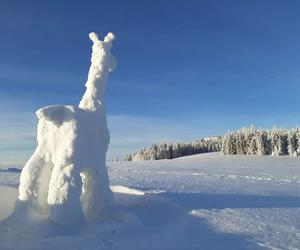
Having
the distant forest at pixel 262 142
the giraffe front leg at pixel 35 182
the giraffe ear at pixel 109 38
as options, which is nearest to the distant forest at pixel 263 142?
the distant forest at pixel 262 142

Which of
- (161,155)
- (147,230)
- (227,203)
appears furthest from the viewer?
(161,155)

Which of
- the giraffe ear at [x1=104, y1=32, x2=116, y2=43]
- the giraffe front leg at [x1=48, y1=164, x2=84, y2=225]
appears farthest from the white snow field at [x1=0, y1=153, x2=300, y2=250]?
the giraffe ear at [x1=104, y1=32, x2=116, y2=43]

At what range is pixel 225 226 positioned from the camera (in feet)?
48.5

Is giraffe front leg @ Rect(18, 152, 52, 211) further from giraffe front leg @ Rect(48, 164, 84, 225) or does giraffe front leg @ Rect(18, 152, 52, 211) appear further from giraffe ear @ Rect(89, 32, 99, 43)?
giraffe ear @ Rect(89, 32, 99, 43)

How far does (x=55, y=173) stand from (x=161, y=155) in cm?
8985

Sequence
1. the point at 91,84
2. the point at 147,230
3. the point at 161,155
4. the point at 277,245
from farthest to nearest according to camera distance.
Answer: the point at 161,155, the point at 91,84, the point at 147,230, the point at 277,245

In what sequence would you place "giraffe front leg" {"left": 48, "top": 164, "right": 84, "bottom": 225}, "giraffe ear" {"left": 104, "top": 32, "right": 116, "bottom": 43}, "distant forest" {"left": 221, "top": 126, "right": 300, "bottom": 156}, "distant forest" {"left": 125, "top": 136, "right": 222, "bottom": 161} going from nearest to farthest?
"giraffe front leg" {"left": 48, "top": 164, "right": 84, "bottom": 225} → "giraffe ear" {"left": 104, "top": 32, "right": 116, "bottom": 43} → "distant forest" {"left": 221, "top": 126, "right": 300, "bottom": 156} → "distant forest" {"left": 125, "top": 136, "right": 222, "bottom": 161}

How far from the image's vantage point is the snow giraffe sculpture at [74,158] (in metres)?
15.2

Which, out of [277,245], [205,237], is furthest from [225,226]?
[277,245]

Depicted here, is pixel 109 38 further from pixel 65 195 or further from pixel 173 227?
pixel 173 227

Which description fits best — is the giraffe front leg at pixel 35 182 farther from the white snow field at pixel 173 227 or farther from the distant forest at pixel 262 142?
the distant forest at pixel 262 142

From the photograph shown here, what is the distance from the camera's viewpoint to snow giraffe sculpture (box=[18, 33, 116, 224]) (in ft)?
49.9

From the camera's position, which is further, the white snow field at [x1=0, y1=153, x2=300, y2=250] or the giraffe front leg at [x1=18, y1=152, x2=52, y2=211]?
the giraffe front leg at [x1=18, y1=152, x2=52, y2=211]

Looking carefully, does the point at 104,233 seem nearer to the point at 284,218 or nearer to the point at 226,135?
the point at 284,218
